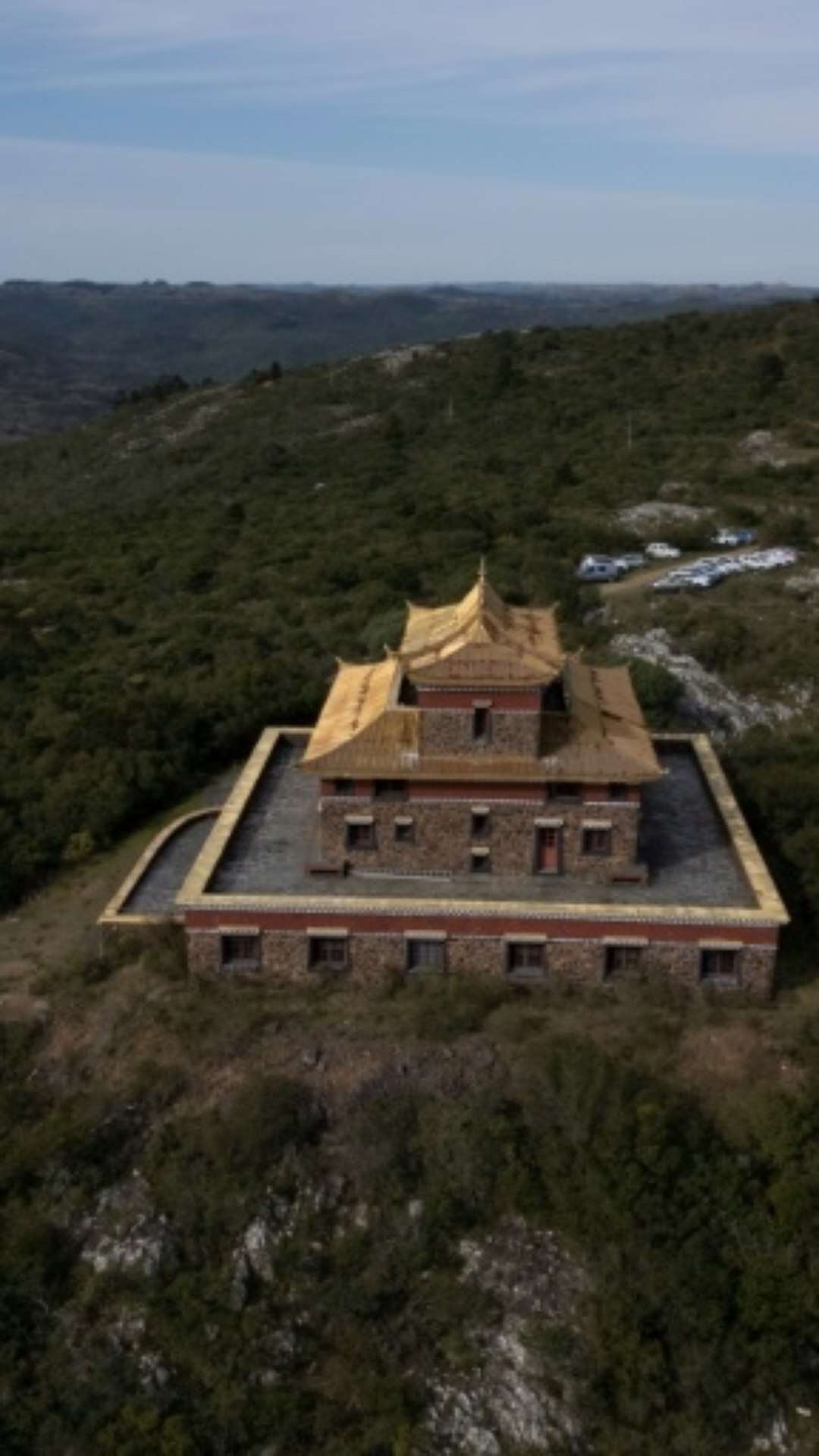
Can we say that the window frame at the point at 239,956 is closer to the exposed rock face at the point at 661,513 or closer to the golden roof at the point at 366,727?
the golden roof at the point at 366,727

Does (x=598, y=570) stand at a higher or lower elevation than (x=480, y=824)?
lower

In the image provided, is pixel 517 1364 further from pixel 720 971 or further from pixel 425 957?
pixel 720 971

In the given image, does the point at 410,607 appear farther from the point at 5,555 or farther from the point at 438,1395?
the point at 5,555

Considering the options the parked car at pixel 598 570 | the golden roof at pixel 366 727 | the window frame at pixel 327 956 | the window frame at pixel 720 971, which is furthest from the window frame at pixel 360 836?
the parked car at pixel 598 570

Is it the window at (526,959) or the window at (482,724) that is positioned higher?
the window at (482,724)

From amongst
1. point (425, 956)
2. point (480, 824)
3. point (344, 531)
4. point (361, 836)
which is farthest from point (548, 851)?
point (344, 531)
